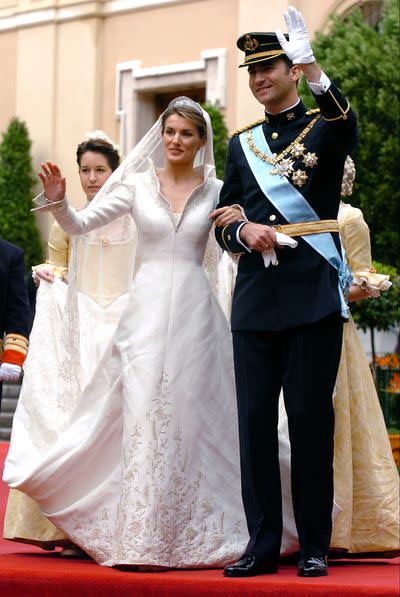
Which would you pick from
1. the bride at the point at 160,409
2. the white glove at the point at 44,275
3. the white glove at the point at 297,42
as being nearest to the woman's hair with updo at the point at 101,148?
the white glove at the point at 44,275

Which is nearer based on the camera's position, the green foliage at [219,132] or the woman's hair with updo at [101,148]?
the woman's hair with updo at [101,148]

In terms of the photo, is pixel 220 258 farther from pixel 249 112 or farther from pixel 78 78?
pixel 78 78

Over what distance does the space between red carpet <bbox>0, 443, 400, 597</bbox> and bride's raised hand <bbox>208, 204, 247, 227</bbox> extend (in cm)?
118

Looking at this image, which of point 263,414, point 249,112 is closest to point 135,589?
point 263,414

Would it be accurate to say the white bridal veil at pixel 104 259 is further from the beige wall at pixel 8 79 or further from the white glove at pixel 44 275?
the beige wall at pixel 8 79

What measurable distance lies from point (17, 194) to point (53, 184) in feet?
44.1

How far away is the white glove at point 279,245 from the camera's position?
14.9 feet

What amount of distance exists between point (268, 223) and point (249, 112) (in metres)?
11.9

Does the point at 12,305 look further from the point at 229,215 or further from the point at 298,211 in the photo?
the point at 298,211

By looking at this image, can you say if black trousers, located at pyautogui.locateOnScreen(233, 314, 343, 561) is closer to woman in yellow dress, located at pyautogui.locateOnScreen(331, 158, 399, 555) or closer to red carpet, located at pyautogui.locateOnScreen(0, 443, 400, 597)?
red carpet, located at pyautogui.locateOnScreen(0, 443, 400, 597)

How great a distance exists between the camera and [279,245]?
181 inches

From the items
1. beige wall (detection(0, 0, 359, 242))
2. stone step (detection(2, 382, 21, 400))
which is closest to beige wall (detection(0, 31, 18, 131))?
beige wall (detection(0, 0, 359, 242))

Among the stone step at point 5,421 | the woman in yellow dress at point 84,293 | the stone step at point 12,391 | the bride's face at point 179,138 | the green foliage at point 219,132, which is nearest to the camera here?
the bride's face at point 179,138

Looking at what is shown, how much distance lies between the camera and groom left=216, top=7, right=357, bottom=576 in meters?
4.58
